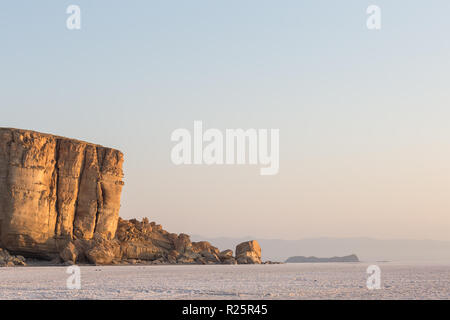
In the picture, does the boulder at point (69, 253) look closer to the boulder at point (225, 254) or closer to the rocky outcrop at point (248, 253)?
the boulder at point (225, 254)

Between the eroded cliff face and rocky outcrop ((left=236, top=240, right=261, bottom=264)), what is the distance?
29.6 metres

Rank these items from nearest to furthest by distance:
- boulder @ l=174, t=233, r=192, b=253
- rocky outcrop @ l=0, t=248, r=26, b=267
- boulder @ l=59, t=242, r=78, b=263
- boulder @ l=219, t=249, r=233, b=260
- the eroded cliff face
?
rocky outcrop @ l=0, t=248, r=26, b=267 → the eroded cliff face → boulder @ l=59, t=242, r=78, b=263 → boulder @ l=174, t=233, r=192, b=253 → boulder @ l=219, t=249, r=233, b=260

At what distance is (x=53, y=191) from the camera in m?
73.6

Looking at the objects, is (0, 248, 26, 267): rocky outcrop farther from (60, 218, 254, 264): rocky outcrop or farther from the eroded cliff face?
(60, 218, 254, 264): rocky outcrop

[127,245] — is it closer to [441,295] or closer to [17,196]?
[17,196]

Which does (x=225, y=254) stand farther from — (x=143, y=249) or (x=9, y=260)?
(x=9, y=260)

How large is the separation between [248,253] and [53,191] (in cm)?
4268

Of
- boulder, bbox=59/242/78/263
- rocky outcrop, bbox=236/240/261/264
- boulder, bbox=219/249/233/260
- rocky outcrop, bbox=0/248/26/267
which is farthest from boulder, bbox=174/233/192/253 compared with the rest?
rocky outcrop, bbox=0/248/26/267

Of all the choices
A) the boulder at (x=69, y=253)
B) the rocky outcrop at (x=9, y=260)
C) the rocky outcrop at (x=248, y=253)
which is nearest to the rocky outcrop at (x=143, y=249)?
the boulder at (x=69, y=253)

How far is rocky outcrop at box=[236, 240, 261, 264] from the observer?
100812 millimetres

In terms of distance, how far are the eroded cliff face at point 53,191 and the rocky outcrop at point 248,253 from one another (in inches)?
1165

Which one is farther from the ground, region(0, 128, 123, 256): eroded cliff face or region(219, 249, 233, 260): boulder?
region(0, 128, 123, 256): eroded cliff face

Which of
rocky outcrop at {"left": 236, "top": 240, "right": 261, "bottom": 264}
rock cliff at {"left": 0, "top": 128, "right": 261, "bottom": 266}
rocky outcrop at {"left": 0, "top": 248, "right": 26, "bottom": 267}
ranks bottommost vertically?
rocky outcrop at {"left": 236, "top": 240, "right": 261, "bottom": 264}
